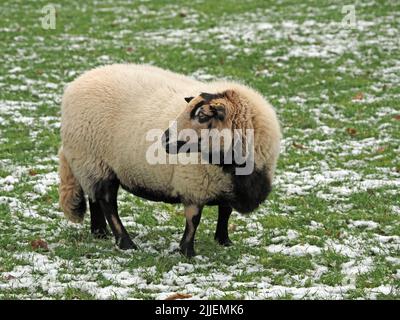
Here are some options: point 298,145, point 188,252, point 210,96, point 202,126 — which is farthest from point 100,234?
point 298,145

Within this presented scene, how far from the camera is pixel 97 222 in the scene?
7848 millimetres

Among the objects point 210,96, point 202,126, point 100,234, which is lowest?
point 100,234

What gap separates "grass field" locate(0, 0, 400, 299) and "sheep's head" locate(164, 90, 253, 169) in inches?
42.3

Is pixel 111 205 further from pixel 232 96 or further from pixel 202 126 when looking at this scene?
pixel 232 96

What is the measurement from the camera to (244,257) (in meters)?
6.98

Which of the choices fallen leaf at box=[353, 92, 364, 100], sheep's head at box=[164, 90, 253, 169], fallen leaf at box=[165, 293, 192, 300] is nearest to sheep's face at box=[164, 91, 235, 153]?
sheep's head at box=[164, 90, 253, 169]

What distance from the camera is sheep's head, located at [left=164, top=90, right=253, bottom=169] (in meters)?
6.57

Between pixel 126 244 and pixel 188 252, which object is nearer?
pixel 188 252

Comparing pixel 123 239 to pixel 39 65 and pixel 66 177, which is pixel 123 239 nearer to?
pixel 66 177

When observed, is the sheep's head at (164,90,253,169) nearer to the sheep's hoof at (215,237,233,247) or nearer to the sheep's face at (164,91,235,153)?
the sheep's face at (164,91,235,153)

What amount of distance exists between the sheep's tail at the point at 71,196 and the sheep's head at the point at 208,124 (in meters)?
1.55

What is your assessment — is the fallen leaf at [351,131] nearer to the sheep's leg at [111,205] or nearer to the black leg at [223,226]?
the black leg at [223,226]

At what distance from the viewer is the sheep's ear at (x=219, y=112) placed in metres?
6.54

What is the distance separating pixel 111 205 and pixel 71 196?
20.7 inches
